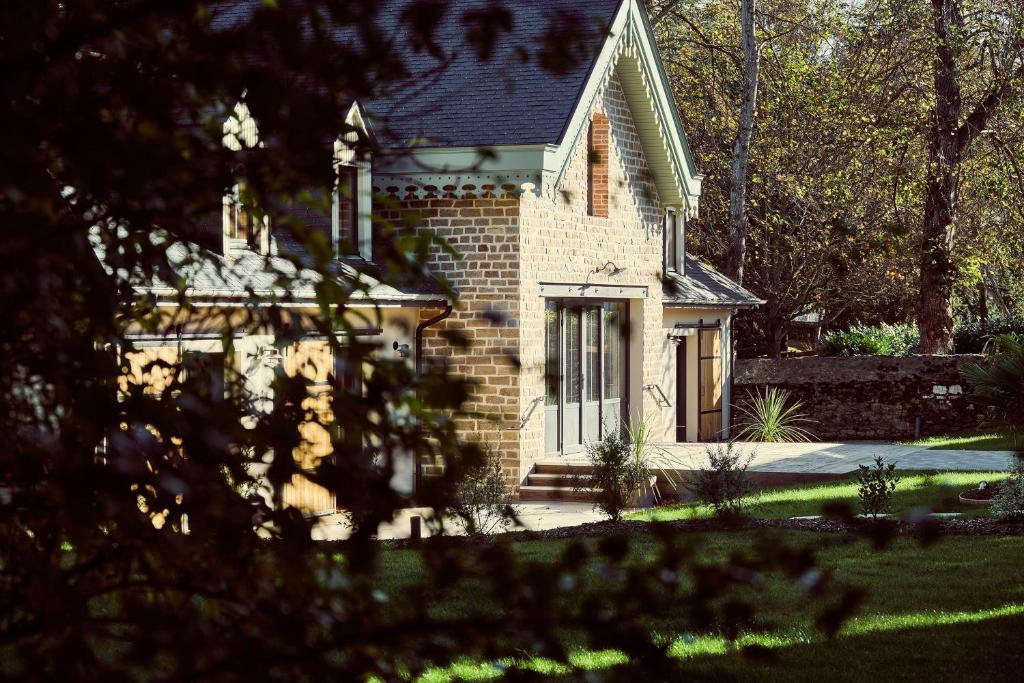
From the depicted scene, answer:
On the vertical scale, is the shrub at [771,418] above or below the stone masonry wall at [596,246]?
below

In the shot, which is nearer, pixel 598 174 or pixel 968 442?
pixel 598 174

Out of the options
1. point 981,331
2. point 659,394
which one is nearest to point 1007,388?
point 659,394

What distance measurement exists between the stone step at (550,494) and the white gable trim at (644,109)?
13.8 feet

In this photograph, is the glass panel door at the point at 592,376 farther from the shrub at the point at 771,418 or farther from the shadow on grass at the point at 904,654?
the shadow on grass at the point at 904,654

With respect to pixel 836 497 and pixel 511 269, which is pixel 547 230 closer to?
pixel 511 269

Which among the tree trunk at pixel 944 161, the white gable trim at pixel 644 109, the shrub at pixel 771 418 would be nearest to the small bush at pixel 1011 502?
the white gable trim at pixel 644 109

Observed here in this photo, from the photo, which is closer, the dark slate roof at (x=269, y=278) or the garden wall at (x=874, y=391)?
the dark slate roof at (x=269, y=278)

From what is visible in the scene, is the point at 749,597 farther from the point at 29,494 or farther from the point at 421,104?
the point at 421,104

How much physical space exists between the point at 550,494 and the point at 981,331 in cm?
1806

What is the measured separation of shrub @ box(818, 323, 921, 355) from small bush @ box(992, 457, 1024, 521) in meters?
19.4

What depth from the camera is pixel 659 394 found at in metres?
24.6

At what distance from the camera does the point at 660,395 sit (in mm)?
24547

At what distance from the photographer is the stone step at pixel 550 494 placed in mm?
19266

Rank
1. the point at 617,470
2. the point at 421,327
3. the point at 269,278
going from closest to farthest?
the point at 269,278, the point at 617,470, the point at 421,327
